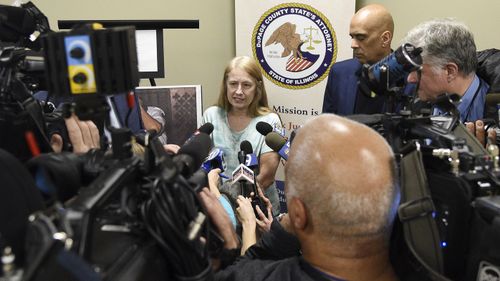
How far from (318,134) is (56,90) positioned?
46cm

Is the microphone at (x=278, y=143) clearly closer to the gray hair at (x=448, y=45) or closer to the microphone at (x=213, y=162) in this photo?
the microphone at (x=213, y=162)

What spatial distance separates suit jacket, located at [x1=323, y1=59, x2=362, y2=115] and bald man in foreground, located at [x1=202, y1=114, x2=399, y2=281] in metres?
1.69

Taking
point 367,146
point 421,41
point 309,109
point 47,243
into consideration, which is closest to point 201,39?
point 309,109

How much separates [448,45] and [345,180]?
4.16 ft

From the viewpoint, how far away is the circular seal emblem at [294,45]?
9.73 feet

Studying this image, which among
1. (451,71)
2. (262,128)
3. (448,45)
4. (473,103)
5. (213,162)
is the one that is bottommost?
(213,162)

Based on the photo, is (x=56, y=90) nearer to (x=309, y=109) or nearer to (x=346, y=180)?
(x=346, y=180)

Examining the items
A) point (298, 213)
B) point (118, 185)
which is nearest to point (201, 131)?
point (298, 213)

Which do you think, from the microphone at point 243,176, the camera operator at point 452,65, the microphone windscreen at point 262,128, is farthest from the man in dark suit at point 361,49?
the microphone at point 243,176

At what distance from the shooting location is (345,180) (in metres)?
0.79

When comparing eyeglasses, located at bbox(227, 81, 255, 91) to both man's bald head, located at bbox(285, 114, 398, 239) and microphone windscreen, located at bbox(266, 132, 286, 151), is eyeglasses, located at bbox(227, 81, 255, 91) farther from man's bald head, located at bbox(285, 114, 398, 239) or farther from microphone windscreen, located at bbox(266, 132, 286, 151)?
man's bald head, located at bbox(285, 114, 398, 239)

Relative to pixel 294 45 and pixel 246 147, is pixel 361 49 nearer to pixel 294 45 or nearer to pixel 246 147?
pixel 294 45

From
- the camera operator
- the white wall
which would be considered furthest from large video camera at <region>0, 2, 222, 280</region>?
the white wall

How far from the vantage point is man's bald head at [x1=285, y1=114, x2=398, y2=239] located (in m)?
0.79
